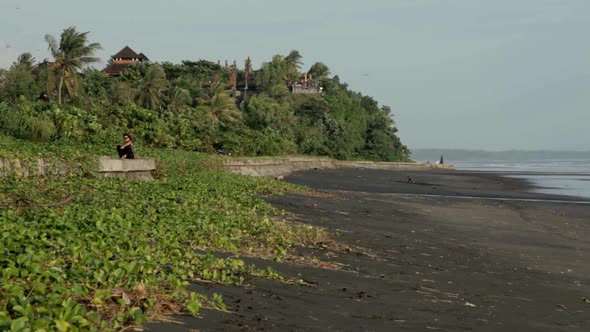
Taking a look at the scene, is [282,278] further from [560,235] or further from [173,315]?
[560,235]

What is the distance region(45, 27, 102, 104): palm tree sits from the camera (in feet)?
176

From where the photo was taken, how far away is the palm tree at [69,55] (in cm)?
5378

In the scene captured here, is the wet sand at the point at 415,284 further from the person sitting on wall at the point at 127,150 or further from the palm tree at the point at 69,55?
the palm tree at the point at 69,55

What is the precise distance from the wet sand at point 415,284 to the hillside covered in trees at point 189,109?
14.5 meters

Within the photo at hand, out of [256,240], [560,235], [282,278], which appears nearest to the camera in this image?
[282,278]

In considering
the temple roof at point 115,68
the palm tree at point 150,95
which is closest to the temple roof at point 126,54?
the temple roof at point 115,68

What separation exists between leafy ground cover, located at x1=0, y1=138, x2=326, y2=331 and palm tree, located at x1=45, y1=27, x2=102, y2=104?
41.5 m

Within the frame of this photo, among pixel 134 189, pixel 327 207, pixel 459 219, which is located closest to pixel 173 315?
pixel 134 189

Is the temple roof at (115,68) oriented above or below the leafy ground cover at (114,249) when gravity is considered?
above

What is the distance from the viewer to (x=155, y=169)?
23.3 meters

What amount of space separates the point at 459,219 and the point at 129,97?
47731mm

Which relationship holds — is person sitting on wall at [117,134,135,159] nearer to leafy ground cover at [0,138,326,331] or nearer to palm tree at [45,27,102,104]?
leafy ground cover at [0,138,326,331]

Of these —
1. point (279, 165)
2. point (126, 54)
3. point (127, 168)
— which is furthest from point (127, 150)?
point (126, 54)

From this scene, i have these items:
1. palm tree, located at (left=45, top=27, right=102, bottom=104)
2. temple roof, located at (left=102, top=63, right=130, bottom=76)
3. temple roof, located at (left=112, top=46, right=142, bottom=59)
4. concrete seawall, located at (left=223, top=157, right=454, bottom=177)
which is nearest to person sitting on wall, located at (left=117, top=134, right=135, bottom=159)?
concrete seawall, located at (left=223, top=157, right=454, bottom=177)
